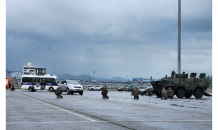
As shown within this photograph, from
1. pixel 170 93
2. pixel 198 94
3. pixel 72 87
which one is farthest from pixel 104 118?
pixel 72 87

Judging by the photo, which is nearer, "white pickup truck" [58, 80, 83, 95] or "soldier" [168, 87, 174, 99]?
"soldier" [168, 87, 174, 99]

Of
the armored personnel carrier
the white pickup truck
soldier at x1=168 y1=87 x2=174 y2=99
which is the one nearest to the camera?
soldier at x1=168 y1=87 x2=174 y2=99

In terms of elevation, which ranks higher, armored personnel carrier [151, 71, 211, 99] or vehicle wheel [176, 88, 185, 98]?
armored personnel carrier [151, 71, 211, 99]

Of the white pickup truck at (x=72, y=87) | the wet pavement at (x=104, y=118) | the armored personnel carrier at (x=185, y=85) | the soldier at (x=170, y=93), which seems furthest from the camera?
the white pickup truck at (x=72, y=87)

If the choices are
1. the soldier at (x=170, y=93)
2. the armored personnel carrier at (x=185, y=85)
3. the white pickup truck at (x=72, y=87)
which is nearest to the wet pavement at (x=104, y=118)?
the soldier at (x=170, y=93)

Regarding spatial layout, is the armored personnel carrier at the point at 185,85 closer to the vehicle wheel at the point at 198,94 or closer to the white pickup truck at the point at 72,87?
the vehicle wheel at the point at 198,94

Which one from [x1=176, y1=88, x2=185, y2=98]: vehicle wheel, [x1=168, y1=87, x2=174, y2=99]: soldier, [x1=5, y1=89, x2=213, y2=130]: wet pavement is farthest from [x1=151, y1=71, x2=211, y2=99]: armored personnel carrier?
[x1=5, y1=89, x2=213, y2=130]: wet pavement

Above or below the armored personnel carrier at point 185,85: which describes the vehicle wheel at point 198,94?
below

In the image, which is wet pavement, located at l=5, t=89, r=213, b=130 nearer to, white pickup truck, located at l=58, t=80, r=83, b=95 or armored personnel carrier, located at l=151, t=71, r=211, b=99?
armored personnel carrier, located at l=151, t=71, r=211, b=99

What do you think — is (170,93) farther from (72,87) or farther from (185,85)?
(72,87)

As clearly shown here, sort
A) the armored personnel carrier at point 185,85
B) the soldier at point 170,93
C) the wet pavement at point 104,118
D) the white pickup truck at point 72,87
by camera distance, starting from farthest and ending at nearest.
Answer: the white pickup truck at point 72,87
the armored personnel carrier at point 185,85
the soldier at point 170,93
the wet pavement at point 104,118
